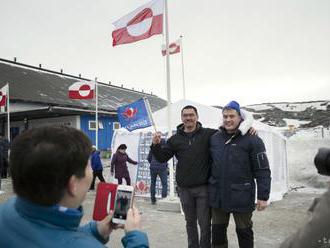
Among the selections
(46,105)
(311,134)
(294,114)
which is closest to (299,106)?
(294,114)

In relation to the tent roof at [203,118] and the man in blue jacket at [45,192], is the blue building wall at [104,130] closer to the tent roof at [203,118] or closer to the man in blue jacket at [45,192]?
the tent roof at [203,118]

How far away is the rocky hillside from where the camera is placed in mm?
31475

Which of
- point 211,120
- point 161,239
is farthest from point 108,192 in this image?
point 211,120

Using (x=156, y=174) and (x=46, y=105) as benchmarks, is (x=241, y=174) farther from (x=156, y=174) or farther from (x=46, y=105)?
(x=46, y=105)

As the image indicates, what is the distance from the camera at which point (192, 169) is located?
185 inches

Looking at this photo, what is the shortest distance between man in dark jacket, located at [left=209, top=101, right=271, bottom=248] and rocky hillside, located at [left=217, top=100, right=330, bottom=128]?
2667 centimetres

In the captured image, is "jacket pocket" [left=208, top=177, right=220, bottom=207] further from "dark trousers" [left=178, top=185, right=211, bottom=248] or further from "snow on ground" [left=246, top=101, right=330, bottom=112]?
"snow on ground" [left=246, top=101, right=330, bottom=112]

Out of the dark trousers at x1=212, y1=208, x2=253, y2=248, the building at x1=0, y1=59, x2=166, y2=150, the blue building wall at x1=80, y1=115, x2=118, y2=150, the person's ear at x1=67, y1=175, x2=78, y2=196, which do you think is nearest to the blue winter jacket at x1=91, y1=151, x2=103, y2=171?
the dark trousers at x1=212, y1=208, x2=253, y2=248

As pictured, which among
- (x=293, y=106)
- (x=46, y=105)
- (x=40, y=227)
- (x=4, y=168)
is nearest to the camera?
(x=40, y=227)

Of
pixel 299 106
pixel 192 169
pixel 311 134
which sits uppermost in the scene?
pixel 299 106

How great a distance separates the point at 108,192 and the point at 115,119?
26.6 metres

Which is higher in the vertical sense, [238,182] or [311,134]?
[311,134]

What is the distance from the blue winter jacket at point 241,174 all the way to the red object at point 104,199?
2450mm

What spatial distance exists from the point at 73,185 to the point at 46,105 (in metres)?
25.3
